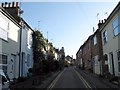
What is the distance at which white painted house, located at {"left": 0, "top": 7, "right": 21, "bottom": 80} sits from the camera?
19062 millimetres

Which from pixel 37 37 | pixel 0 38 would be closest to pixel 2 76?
pixel 0 38

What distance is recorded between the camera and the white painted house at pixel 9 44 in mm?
19062

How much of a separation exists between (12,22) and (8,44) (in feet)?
8.65

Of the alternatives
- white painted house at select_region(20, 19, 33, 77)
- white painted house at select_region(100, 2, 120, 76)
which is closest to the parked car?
white painted house at select_region(100, 2, 120, 76)

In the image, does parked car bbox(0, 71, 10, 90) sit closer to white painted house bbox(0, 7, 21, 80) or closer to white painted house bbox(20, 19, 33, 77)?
white painted house bbox(0, 7, 21, 80)

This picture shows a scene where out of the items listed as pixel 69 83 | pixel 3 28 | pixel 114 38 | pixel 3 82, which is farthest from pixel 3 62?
pixel 3 82

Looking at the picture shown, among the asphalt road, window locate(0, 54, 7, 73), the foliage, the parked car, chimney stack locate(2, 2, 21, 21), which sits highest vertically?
chimney stack locate(2, 2, 21, 21)

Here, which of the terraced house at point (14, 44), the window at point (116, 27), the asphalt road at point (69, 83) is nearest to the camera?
the asphalt road at point (69, 83)

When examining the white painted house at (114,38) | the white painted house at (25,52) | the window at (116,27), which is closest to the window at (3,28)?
the white painted house at (25,52)

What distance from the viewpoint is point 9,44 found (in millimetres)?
20750

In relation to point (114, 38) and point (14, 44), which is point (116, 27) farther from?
point (14, 44)

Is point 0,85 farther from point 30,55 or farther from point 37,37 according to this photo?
point 37,37

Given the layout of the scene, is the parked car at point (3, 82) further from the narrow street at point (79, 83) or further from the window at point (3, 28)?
the window at point (3, 28)

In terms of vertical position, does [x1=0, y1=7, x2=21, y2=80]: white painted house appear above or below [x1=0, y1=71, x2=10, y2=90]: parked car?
above
